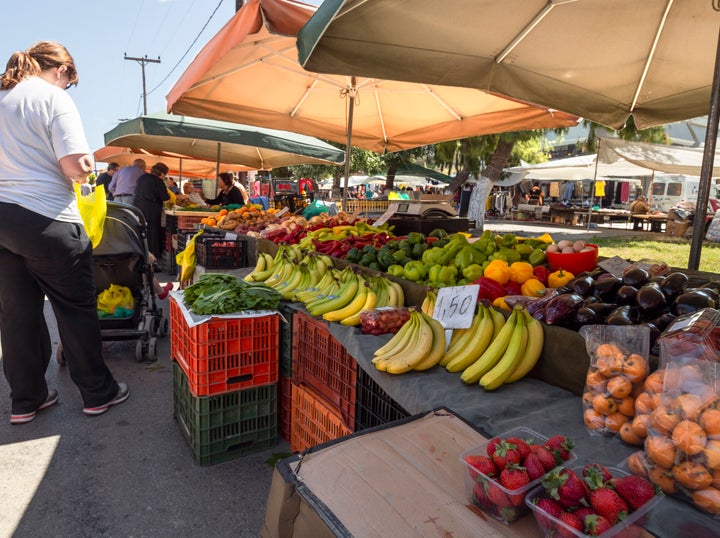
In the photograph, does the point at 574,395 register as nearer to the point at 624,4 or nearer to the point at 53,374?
the point at 624,4

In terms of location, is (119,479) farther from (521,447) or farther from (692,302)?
(692,302)

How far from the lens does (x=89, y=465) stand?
299cm

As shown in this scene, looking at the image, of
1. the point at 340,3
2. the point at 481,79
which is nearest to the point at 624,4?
the point at 481,79

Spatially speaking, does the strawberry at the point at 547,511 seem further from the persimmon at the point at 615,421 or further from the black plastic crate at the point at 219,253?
the black plastic crate at the point at 219,253

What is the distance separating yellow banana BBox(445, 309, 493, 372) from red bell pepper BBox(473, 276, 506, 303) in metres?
0.37

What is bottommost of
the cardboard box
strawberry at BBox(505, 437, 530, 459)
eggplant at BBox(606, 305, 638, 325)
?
the cardboard box

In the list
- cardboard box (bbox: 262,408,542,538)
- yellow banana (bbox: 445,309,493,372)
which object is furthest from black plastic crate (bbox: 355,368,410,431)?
cardboard box (bbox: 262,408,542,538)

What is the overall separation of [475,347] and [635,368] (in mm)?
759

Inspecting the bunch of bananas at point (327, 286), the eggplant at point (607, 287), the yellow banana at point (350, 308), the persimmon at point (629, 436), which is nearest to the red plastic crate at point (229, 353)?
the bunch of bananas at point (327, 286)

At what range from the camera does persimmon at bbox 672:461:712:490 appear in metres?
1.19

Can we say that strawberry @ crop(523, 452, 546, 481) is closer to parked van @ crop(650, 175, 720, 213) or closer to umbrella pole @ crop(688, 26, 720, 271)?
umbrella pole @ crop(688, 26, 720, 271)

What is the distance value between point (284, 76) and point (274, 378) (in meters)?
4.11

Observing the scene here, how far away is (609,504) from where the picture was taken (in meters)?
→ 1.01

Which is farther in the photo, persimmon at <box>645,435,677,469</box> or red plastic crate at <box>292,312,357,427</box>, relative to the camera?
red plastic crate at <box>292,312,357,427</box>
